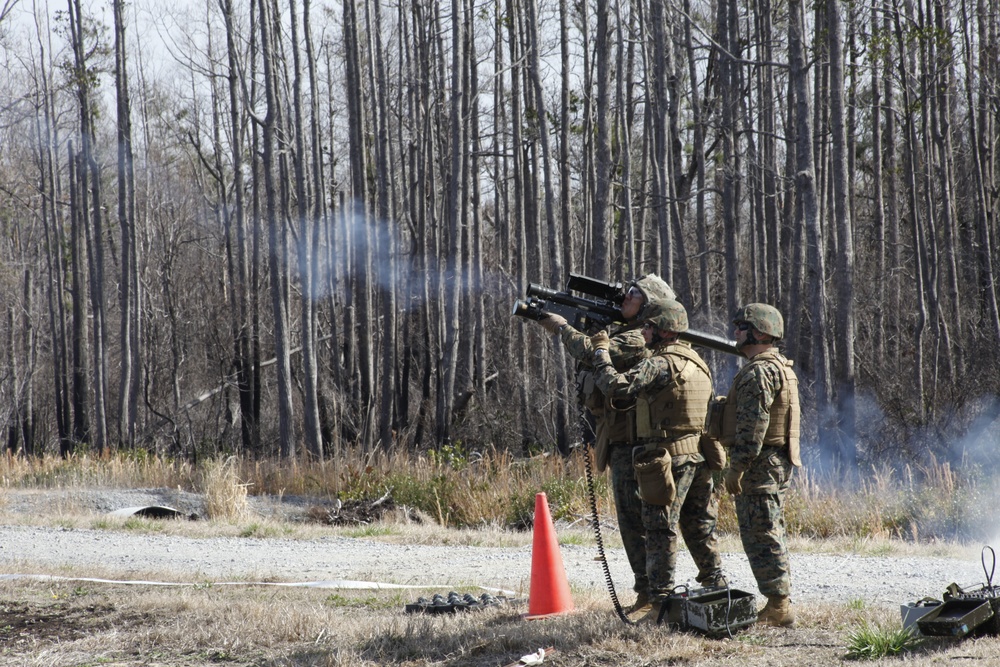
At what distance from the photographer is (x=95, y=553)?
9.27m

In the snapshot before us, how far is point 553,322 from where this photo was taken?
5461 mm

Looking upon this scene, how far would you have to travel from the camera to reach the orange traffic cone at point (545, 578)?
5848mm

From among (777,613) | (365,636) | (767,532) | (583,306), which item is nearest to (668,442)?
(767,532)

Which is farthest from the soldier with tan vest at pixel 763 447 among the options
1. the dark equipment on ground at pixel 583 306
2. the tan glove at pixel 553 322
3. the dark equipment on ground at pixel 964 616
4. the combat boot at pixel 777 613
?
the tan glove at pixel 553 322

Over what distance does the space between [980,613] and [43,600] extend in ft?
19.8

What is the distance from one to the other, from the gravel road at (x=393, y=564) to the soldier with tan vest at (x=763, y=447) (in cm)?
149

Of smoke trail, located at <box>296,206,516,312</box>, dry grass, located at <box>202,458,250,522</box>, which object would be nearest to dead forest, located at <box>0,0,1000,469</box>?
smoke trail, located at <box>296,206,516,312</box>

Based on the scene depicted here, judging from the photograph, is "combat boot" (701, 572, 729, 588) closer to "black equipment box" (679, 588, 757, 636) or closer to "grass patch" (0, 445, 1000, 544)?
"black equipment box" (679, 588, 757, 636)

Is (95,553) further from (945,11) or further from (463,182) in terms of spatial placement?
(945,11)

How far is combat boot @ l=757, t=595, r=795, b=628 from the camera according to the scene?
520 cm

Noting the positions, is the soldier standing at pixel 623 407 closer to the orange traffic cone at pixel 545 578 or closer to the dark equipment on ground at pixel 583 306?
the dark equipment on ground at pixel 583 306

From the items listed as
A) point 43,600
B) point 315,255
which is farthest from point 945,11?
point 43,600

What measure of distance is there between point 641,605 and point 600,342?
5.00 ft

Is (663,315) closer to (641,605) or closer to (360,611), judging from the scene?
(641,605)
